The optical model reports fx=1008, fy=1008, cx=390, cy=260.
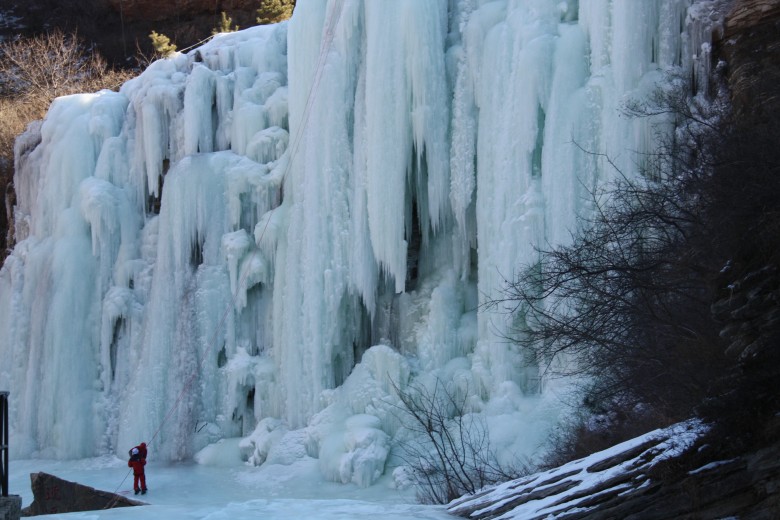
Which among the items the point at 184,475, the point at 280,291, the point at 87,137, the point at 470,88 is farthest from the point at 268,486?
the point at 87,137

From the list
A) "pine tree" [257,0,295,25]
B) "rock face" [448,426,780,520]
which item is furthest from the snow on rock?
"pine tree" [257,0,295,25]

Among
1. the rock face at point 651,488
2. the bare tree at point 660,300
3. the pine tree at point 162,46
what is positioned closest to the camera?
the rock face at point 651,488

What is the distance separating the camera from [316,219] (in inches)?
613

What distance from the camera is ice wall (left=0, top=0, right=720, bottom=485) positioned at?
13.0 m

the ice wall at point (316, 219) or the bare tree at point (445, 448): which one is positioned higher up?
the ice wall at point (316, 219)

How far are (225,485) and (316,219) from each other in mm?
4209

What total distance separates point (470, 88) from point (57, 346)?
8.61 metres

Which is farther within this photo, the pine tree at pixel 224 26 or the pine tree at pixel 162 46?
the pine tree at pixel 224 26

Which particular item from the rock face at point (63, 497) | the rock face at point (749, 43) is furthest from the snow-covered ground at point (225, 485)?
the rock face at point (749, 43)

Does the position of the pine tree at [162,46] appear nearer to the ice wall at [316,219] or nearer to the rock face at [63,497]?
the ice wall at [316,219]

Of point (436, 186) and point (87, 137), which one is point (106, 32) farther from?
point (436, 186)

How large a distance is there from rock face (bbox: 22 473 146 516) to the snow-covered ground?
78 centimetres

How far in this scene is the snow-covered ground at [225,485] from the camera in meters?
8.49

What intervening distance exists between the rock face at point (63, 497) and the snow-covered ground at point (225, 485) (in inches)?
30.8
